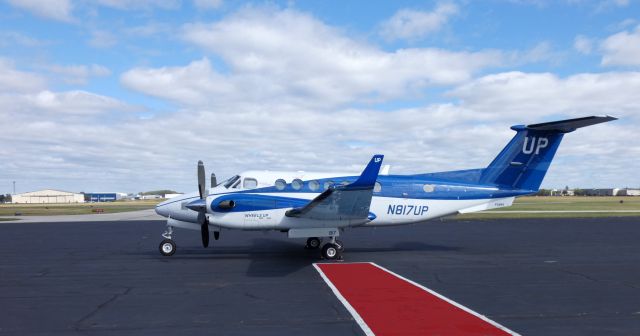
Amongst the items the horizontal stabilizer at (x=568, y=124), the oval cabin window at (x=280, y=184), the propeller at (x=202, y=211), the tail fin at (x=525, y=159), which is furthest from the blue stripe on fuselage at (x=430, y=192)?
the propeller at (x=202, y=211)

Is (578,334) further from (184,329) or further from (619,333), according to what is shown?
(184,329)

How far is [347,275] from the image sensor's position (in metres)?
12.7

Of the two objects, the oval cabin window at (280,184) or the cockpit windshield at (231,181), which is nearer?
the oval cabin window at (280,184)

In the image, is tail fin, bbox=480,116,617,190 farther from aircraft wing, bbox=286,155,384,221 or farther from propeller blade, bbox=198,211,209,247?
propeller blade, bbox=198,211,209,247

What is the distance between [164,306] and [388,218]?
9698 mm

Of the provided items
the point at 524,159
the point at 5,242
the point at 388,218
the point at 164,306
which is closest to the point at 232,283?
the point at 164,306

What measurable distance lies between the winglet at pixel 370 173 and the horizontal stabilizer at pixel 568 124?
7.44 metres

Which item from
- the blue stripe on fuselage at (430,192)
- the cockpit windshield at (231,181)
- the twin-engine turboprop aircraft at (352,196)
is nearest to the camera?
the twin-engine turboprop aircraft at (352,196)

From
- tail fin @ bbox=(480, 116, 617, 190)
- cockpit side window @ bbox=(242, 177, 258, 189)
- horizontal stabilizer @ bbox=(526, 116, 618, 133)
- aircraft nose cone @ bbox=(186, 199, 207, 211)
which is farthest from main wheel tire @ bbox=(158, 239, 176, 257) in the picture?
horizontal stabilizer @ bbox=(526, 116, 618, 133)

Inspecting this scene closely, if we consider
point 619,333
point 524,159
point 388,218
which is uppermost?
point 524,159

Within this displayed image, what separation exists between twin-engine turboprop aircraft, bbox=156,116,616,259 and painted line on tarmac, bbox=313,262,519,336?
9.50ft

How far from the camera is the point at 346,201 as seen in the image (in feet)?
48.8

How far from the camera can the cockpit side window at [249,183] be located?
54.1 feet

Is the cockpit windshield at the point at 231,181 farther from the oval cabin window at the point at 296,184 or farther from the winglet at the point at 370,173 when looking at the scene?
the winglet at the point at 370,173
